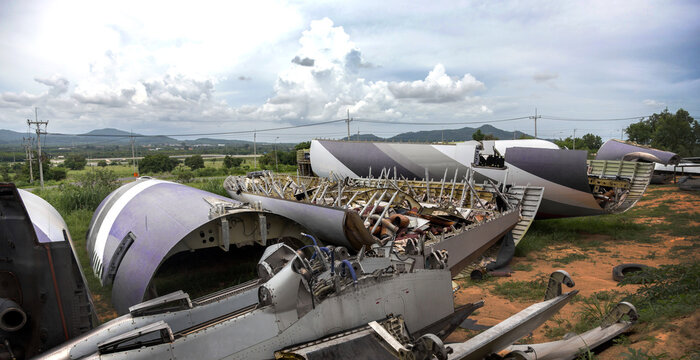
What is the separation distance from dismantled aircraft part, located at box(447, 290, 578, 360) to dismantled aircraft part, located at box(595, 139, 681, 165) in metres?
23.9

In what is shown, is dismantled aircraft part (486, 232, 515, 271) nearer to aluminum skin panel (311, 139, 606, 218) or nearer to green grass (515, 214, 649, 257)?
green grass (515, 214, 649, 257)

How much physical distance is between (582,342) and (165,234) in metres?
7.69

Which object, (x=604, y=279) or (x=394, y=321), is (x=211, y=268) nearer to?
(x=394, y=321)

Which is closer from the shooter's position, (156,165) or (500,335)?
(500,335)

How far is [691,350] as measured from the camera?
15.4 feet

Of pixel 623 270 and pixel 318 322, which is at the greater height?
pixel 318 322

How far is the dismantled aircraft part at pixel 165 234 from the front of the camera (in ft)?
24.0

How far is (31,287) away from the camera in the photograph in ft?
14.1

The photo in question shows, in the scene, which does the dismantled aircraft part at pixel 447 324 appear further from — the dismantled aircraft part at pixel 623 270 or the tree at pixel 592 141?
the tree at pixel 592 141

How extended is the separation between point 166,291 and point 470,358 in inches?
327

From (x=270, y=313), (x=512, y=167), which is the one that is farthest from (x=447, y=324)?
(x=512, y=167)

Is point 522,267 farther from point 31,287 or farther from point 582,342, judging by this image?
point 31,287

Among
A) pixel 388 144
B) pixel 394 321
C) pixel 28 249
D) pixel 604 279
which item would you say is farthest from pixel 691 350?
pixel 388 144

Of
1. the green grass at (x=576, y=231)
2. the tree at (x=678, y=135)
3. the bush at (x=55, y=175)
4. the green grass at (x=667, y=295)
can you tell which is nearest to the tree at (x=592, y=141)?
the tree at (x=678, y=135)
